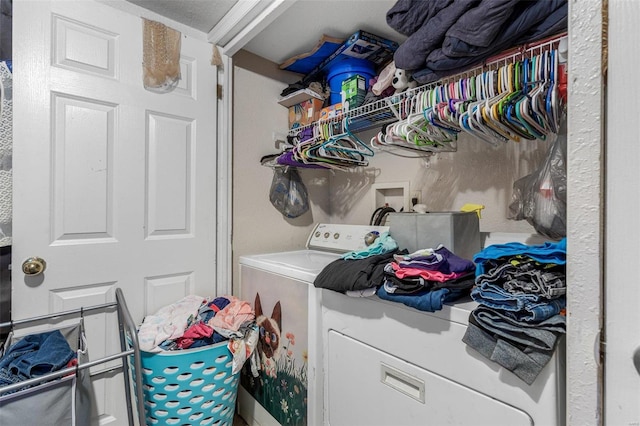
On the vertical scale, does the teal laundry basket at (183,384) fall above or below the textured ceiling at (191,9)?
below

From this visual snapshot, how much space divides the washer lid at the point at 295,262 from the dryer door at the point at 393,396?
0.28 metres

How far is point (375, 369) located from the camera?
41.8 inches

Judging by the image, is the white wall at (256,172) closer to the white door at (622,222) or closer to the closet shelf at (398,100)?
the closet shelf at (398,100)

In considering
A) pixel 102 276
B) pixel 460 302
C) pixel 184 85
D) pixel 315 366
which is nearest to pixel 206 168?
pixel 184 85

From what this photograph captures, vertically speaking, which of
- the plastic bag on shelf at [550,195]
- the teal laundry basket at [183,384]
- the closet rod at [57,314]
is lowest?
the teal laundry basket at [183,384]

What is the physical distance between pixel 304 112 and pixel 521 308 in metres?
1.61

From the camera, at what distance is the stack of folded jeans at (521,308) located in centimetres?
69

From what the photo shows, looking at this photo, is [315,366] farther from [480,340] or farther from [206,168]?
[206,168]

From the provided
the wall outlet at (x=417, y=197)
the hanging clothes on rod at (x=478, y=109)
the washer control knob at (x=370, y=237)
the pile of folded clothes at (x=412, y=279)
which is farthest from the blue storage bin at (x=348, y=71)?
the pile of folded clothes at (x=412, y=279)

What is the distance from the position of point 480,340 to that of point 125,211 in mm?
1555

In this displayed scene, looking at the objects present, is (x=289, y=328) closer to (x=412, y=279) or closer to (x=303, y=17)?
(x=412, y=279)

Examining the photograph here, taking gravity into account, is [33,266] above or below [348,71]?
below

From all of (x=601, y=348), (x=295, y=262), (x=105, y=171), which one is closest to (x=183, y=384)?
(x=295, y=262)

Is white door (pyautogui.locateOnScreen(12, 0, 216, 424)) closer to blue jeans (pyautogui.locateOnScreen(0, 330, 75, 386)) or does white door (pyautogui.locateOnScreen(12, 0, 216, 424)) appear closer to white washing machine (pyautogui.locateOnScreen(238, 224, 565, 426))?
blue jeans (pyautogui.locateOnScreen(0, 330, 75, 386))
